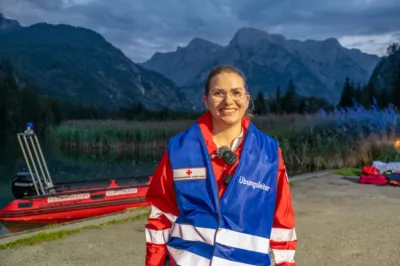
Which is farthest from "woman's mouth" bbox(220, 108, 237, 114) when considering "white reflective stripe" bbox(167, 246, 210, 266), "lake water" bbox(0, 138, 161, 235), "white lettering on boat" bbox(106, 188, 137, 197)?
"lake water" bbox(0, 138, 161, 235)

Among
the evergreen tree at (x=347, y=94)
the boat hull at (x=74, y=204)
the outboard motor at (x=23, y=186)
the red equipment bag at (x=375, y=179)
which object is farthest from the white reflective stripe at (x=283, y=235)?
the evergreen tree at (x=347, y=94)

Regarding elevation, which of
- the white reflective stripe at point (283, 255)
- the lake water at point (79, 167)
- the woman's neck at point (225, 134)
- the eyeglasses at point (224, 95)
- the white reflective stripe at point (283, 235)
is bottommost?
the lake water at point (79, 167)

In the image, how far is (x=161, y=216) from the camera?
8.95ft

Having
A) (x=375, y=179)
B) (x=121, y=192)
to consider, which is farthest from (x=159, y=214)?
(x=121, y=192)

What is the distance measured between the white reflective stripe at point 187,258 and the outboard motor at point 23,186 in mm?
10942

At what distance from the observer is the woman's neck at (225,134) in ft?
9.18

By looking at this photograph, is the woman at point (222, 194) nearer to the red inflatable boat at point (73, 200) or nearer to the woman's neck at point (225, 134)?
the woman's neck at point (225, 134)

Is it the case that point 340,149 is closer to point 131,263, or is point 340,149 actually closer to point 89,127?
point 131,263

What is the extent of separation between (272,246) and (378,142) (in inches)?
559

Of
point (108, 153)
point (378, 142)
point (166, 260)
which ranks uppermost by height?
point (166, 260)

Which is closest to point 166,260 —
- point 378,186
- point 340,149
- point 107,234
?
point 107,234

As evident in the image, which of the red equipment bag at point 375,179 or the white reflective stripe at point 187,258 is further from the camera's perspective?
the red equipment bag at point 375,179

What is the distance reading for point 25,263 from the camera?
18.7 ft

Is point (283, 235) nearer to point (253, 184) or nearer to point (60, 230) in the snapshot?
point (253, 184)
